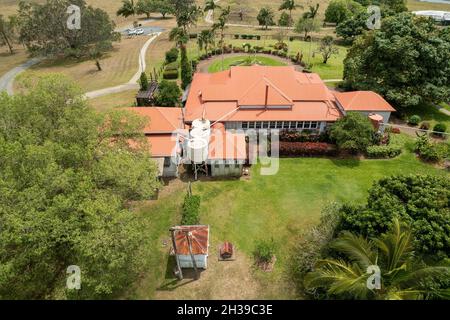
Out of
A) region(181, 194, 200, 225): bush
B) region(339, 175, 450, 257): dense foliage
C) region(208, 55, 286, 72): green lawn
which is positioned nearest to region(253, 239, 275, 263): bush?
region(181, 194, 200, 225): bush

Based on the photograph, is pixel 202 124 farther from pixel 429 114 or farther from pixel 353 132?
pixel 429 114

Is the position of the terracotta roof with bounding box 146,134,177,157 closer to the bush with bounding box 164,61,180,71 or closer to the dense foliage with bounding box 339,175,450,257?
the dense foliage with bounding box 339,175,450,257

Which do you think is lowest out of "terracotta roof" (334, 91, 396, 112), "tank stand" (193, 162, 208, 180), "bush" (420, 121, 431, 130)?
"tank stand" (193, 162, 208, 180)

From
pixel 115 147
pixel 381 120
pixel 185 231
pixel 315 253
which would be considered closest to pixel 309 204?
pixel 315 253

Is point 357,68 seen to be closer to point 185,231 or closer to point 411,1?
point 185,231

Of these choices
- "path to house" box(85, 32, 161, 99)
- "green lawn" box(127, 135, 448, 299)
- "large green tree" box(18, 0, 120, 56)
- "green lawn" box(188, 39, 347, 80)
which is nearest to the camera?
"green lawn" box(127, 135, 448, 299)

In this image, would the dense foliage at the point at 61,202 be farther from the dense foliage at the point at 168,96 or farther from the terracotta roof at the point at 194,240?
the dense foliage at the point at 168,96
